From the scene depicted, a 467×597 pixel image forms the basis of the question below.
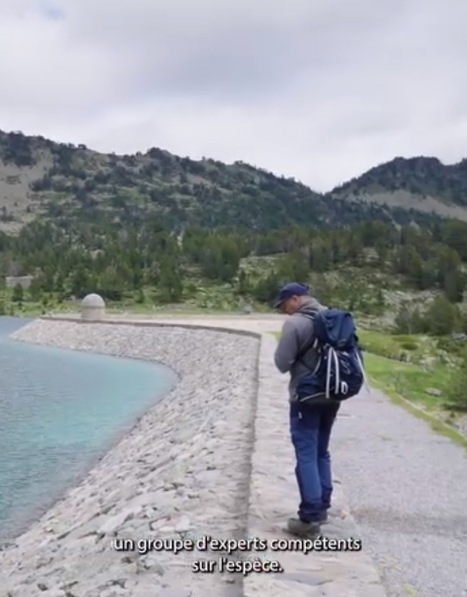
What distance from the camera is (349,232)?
147875 mm

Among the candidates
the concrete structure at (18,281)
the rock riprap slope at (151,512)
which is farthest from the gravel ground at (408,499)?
the concrete structure at (18,281)

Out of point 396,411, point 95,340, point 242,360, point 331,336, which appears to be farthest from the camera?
point 95,340

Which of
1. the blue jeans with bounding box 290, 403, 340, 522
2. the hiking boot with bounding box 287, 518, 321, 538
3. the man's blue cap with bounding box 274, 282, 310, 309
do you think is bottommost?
the hiking boot with bounding box 287, 518, 321, 538

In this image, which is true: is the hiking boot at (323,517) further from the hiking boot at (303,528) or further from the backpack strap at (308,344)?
the backpack strap at (308,344)

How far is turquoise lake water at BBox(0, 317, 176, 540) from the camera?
55.1ft

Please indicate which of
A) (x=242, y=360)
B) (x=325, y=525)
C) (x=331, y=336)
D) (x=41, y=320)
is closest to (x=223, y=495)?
(x=325, y=525)

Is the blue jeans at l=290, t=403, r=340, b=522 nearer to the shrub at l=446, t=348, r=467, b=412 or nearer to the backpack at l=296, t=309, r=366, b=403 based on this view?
the backpack at l=296, t=309, r=366, b=403

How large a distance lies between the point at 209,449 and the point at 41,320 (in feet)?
208

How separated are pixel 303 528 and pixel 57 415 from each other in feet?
67.6

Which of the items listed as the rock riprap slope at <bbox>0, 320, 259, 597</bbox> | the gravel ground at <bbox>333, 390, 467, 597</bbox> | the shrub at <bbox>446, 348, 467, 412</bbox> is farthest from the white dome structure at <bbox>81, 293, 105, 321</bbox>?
the gravel ground at <bbox>333, 390, 467, 597</bbox>

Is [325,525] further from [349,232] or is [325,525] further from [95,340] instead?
[349,232]

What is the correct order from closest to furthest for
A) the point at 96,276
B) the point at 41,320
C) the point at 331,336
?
1. the point at 331,336
2. the point at 41,320
3. the point at 96,276

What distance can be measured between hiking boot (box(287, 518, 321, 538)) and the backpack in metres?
1.31

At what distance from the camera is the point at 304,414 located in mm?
7805
